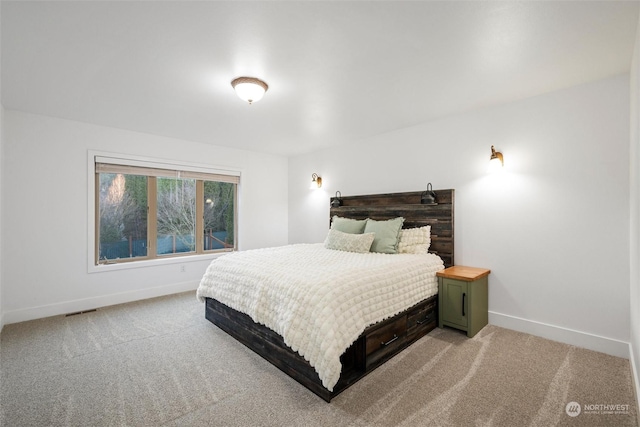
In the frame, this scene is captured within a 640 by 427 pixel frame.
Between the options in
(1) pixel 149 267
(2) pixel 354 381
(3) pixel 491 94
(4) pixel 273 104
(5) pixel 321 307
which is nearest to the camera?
(5) pixel 321 307

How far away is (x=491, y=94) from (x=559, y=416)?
270 cm

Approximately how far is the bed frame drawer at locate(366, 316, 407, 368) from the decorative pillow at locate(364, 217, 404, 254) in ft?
3.44

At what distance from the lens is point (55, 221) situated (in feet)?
11.3

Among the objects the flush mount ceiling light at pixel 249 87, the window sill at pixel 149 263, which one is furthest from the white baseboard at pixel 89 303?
the flush mount ceiling light at pixel 249 87


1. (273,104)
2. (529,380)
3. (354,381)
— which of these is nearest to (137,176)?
(273,104)

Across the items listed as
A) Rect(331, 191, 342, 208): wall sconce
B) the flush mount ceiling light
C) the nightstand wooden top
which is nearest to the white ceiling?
the flush mount ceiling light

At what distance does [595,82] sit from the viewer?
2533 millimetres

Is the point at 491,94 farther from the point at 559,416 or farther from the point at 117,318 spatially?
the point at 117,318

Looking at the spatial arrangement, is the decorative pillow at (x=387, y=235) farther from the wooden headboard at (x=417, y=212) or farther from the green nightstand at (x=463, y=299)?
the green nightstand at (x=463, y=299)

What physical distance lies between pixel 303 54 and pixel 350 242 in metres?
2.26

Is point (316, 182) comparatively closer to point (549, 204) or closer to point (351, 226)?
point (351, 226)

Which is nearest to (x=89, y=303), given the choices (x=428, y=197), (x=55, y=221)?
(x=55, y=221)

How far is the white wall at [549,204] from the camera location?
96.5 inches

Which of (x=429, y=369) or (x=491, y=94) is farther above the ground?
(x=491, y=94)
